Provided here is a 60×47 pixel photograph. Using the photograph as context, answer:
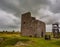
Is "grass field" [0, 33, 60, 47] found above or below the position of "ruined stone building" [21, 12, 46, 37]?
below

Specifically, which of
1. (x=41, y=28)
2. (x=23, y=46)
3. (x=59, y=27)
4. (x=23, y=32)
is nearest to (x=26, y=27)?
(x=23, y=32)

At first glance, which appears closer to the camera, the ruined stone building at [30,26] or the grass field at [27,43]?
the grass field at [27,43]

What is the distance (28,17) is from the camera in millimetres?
54656

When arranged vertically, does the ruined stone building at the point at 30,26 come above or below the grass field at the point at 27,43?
above

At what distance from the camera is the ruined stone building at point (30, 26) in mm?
53969

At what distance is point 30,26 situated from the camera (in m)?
54.2

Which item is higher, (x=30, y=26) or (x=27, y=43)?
(x=30, y=26)

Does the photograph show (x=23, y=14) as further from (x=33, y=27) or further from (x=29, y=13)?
(x=33, y=27)

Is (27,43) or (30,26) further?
(30,26)

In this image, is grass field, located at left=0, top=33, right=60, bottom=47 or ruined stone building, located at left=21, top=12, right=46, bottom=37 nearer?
grass field, located at left=0, top=33, right=60, bottom=47

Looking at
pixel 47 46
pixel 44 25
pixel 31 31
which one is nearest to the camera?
pixel 47 46

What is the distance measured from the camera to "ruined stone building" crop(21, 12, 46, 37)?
53969 mm

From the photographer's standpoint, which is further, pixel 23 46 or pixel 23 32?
pixel 23 32

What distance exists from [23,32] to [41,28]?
22.2 ft
